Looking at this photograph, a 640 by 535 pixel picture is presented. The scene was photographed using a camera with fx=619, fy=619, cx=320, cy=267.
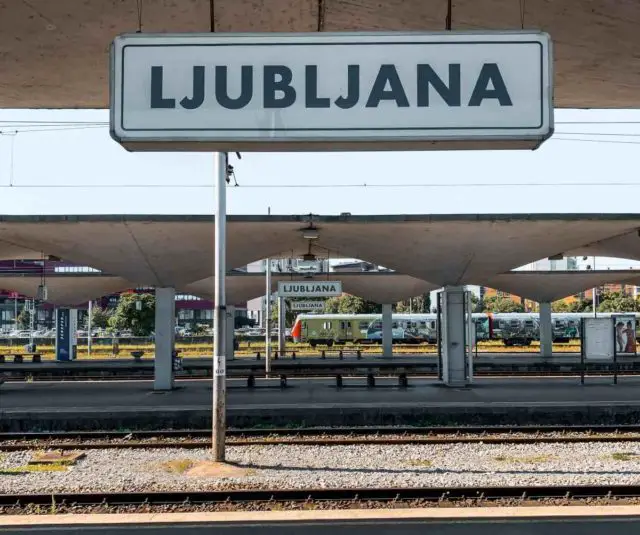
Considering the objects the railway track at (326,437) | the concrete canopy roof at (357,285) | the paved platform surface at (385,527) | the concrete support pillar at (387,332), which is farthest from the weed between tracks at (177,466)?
the concrete support pillar at (387,332)

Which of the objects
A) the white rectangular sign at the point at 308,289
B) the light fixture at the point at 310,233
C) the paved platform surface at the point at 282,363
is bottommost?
the paved platform surface at the point at 282,363

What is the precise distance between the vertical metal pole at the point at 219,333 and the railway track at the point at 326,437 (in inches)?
59.4

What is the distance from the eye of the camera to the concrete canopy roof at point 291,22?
4406 millimetres

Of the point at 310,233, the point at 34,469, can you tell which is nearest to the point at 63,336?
the point at 310,233

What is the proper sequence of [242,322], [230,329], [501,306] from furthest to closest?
[242,322] → [501,306] → [230,329]

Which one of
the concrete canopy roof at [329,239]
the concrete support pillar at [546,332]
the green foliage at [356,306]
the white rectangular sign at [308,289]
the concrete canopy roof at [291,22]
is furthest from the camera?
the green foliage at [356,306]

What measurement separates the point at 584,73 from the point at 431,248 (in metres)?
14.2

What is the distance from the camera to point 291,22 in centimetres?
478

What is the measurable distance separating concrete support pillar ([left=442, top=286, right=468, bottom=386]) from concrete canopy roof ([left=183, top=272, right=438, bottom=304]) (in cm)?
942

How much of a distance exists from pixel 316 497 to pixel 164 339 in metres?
12.7

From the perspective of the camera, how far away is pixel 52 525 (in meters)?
7.21

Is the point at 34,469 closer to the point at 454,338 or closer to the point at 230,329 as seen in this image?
the point at 454,338

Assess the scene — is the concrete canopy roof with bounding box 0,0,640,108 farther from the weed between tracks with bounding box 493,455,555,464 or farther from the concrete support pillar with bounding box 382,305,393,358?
the concrete support pillar with bounding box 382,305,393,358

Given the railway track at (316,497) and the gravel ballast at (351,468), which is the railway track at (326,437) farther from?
the railway track at (316,497)
